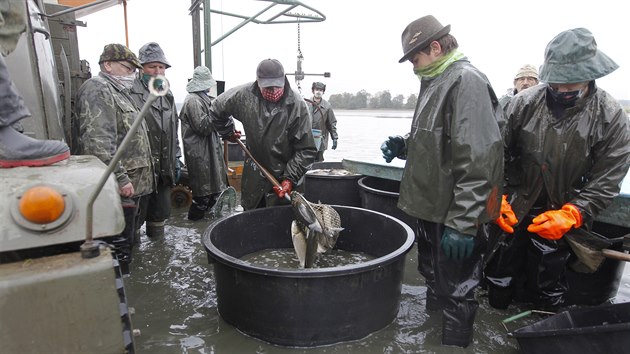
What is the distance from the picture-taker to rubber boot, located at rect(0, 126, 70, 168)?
1457 mm

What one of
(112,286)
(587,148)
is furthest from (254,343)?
(587,148)

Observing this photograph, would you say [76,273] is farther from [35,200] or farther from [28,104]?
[28,104]

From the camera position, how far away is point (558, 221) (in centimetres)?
249

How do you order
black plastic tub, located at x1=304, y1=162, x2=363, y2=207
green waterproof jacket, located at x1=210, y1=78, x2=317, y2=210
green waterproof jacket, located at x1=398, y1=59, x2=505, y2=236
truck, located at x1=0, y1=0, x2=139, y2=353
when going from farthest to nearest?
black plastic tub, located at x1=304, y1=162, x2=363, y2=207, green waterproof jacket, located at x1=210, y1=78, x2=317, y2=210, green waterproof jacket, located at x1=398, y1=59, x2=505, y2=236, truck, located at x1=0, y1=0, x2=139, y2=353

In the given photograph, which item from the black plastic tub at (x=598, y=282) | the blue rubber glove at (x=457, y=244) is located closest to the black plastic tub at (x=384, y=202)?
the black plastic tub at (x=598, y=282)

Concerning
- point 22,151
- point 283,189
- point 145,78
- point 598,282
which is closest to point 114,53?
point 145,78

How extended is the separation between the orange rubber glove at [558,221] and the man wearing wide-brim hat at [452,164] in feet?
1.19

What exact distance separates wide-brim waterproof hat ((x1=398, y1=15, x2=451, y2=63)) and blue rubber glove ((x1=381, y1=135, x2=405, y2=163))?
0.83 m

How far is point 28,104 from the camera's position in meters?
1.97

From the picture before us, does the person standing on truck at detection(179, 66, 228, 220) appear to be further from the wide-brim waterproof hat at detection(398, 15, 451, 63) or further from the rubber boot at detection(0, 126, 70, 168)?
the rubber boot at detection(0, 126, 70, 168)

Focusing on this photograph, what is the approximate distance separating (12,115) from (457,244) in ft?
7.13

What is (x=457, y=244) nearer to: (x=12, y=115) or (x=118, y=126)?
(x=12, y=115)

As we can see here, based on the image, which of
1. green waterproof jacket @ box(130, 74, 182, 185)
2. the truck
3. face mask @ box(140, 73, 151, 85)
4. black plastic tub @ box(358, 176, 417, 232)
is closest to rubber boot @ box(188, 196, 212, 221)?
green waterproof jacket @ box(130, 74, 182, 185)

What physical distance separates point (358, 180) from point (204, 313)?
2.93m
